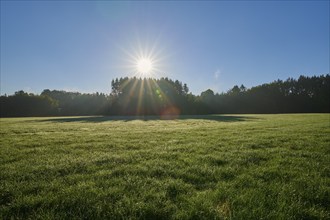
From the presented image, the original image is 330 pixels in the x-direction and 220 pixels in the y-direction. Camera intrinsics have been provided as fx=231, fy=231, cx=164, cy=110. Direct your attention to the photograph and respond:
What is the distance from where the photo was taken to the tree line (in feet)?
346

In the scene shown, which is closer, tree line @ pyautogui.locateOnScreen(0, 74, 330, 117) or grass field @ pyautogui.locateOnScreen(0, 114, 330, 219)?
grass field @ pyautogui.locateOnScreen(0, 114, 330, 219)

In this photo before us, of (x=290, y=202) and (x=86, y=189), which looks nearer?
(x=290, y=202)

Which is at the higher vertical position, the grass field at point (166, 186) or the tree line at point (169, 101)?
the tree line at point (169, 101)

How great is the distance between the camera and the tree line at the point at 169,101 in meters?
105

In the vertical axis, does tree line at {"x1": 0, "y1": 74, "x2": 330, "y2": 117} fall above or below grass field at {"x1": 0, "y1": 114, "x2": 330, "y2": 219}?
above

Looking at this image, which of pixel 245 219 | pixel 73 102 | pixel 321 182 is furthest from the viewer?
pixel 73 102

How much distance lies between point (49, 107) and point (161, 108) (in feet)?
194

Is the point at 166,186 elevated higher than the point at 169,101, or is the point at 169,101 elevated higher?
the point at 169,101

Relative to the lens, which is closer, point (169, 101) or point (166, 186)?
point (166, 186)

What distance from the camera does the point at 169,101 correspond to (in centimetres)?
11056

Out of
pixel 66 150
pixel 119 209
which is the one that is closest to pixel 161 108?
pixel 66 150

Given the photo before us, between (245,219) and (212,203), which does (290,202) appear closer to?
(245,219)

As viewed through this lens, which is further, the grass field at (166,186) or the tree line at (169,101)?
the tree line at (169,101)

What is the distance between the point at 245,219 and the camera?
466 centimetres
